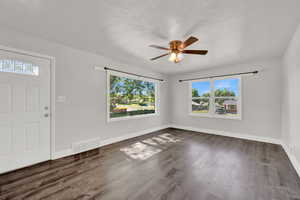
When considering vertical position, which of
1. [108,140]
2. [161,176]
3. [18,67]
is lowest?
[161,176]

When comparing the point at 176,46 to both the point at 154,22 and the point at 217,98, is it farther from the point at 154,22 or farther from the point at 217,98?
the point at 217,98

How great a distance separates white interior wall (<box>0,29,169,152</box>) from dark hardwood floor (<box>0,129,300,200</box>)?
549 mm

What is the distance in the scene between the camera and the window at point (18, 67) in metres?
2.25

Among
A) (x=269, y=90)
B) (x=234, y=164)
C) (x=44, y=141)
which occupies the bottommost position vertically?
(x=234, y=164)

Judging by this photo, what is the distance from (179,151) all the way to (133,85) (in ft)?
8.53

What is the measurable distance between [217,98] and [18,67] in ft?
18.1

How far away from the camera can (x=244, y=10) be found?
1764mm

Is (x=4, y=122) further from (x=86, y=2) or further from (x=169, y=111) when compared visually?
(x=169, y=111)

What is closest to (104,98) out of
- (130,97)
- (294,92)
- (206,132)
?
(130,97)

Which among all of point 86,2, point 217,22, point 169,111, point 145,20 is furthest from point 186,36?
point 169,111

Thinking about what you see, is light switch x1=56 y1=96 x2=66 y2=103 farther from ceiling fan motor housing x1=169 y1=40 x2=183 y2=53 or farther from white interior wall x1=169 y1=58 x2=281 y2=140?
white interior wall x1=169 y1=58 x2=281 y2=140

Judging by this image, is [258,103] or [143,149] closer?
[143,149]

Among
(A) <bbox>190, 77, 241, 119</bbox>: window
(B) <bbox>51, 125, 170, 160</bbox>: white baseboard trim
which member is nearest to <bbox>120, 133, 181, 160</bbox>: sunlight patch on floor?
(B) <bbox>51, 125, 170, 160</bbox>: white baseboard trim

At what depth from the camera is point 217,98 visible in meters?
4.76
